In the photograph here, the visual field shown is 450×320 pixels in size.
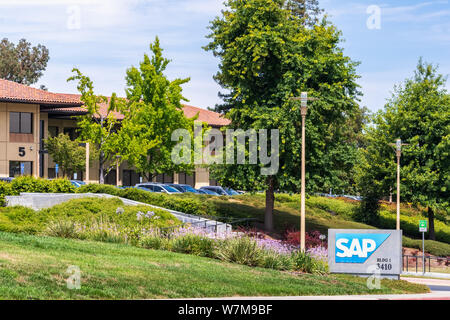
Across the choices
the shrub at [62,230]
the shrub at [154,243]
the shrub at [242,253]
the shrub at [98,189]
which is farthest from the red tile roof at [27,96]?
the shrub at [242,253]

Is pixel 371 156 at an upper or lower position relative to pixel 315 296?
upper

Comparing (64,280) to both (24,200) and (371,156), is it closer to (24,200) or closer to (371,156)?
(24,200)

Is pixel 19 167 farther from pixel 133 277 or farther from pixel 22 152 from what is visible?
pixel 133 277

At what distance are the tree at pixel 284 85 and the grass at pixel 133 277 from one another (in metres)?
18.2

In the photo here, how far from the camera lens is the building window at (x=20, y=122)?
5391cm

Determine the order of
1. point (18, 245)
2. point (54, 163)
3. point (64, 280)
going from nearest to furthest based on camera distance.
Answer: point (64, 280) → point (18, 245) → point (54, 163)

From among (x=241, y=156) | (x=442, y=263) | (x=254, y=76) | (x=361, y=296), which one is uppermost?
(x=254, y=76)

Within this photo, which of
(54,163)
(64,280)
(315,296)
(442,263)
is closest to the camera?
(64,280)

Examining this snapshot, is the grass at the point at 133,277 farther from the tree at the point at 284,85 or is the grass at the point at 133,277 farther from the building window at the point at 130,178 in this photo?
the building window at the point at 130,178

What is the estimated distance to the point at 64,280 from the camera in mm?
14031

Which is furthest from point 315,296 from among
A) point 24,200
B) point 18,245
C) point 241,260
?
point 24,200

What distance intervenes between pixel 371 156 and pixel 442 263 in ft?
35.1

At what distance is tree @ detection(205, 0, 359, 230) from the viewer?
126ft

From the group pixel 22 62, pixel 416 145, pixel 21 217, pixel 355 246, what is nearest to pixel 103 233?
pixel 21 217
